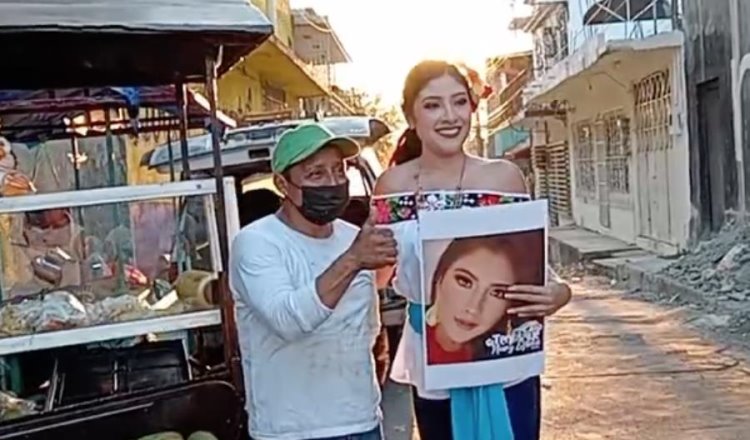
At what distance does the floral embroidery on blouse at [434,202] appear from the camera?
119 inches

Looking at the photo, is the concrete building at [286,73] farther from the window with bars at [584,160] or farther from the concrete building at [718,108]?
the window with bars at [584,160]

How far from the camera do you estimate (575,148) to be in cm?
2781

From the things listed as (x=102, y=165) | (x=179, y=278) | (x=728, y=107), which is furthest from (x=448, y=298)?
(x=728, y=107)

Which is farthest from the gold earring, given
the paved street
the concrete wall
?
the concrete wall

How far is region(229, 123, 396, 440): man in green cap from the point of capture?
283 cm

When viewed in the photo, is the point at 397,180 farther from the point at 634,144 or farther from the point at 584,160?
the point at 584,160

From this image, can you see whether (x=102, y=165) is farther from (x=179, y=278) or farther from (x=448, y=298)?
(x=448, y=298)

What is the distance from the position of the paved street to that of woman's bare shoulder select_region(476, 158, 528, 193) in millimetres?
3846

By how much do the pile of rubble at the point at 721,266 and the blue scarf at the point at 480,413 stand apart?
9214 mm

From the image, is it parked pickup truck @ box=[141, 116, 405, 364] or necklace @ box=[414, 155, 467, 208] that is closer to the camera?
necklace @ box=[414, 155, 467, 208]

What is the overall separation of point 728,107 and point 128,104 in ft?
33.1

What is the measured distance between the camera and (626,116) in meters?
20.6

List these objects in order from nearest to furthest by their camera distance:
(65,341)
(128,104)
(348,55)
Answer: (65,341), (128,104), (348,55)

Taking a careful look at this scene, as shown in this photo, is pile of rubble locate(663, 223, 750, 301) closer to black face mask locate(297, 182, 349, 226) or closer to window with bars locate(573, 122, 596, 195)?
black face mask locate(297, 182, 349, 226)
